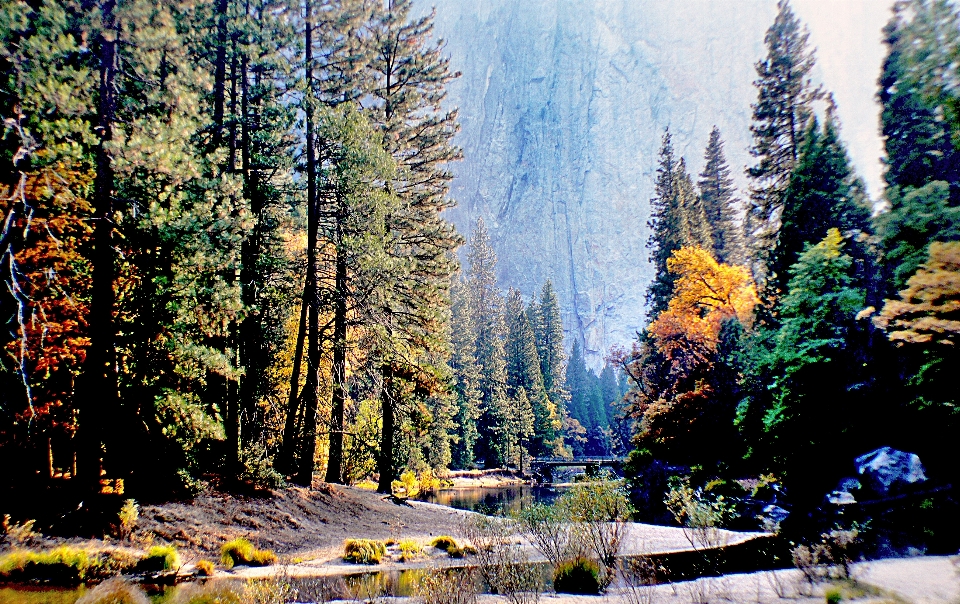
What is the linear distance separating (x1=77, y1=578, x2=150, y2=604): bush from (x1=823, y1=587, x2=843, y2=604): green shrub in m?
10.1

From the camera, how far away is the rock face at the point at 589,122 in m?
157

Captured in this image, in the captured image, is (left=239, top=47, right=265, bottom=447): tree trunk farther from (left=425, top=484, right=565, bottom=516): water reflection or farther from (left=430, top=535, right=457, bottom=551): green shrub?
(left=425, top=484, right=565, bottom=516): water reflection

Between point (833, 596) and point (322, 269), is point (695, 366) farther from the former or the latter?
point (833, 596)

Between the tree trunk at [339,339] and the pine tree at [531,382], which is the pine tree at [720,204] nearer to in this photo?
the pine tree at [531,382]

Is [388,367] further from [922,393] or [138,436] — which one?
[922,393]

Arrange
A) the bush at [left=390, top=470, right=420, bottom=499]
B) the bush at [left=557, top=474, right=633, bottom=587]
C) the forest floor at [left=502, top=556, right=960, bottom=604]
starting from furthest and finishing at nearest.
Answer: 1. the bush at [left=390, top=470, right=420, bottom=499]
2. the bush at [left=557, top=474, right=633, bottom=587]
3. the forest floor at [left=502, top=556, right=960, bottom=604]

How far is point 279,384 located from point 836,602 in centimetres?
2010

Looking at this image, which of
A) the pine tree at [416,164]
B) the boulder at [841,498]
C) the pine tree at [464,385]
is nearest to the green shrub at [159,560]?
the pine tree at [416,164]

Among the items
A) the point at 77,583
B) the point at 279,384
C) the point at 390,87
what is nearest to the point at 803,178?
the point at 390,87

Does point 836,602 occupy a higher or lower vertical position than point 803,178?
lower

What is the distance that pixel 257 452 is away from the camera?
1562cm

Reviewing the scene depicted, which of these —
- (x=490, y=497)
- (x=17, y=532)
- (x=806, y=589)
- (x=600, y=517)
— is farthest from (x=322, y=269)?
(x=490, y=497)

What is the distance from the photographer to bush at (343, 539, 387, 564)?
1215 centimetres

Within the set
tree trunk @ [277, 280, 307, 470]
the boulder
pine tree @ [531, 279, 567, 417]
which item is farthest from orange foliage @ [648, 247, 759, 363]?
pine tree @ [531, 279, 567, 417]
